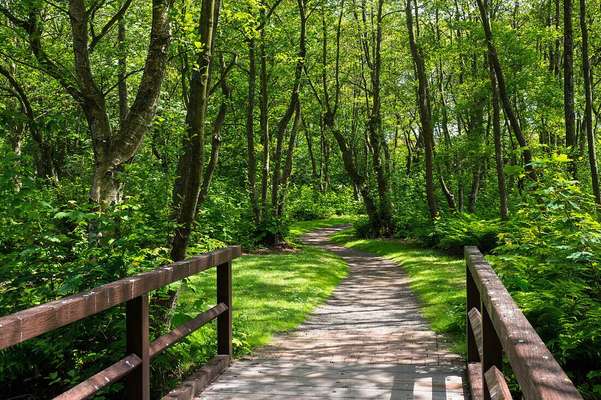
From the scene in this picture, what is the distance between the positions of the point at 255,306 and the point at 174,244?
4.37 meters

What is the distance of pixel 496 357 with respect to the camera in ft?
12.6

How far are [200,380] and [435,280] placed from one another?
1003cm

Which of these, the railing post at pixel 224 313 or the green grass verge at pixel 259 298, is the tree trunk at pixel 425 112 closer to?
the green grass verge at pixel 259 298

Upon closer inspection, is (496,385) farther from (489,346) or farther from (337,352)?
(337,352)

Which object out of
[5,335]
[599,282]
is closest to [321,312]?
[599,282]

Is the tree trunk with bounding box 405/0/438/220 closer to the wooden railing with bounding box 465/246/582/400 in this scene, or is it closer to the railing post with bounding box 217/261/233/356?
the wooden railing with bounding box 465/246/582/400

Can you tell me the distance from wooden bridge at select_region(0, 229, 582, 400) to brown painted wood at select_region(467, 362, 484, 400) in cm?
1

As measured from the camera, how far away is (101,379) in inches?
132

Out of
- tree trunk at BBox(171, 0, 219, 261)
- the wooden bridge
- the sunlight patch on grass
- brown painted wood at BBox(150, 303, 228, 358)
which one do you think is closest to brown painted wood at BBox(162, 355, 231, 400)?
the wooden bridge

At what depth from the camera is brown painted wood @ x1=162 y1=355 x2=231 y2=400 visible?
479cm

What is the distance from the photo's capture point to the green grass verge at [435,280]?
27.7 ft

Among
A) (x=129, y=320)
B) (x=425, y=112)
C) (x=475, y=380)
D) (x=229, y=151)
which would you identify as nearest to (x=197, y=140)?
(x=129, y=320)

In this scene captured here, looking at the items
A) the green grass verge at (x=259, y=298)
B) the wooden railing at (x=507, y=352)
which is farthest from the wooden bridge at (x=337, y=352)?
the green grass verge at (x=259, y=298)

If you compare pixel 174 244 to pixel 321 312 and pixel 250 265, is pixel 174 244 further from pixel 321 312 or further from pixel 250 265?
pixel 250 265
